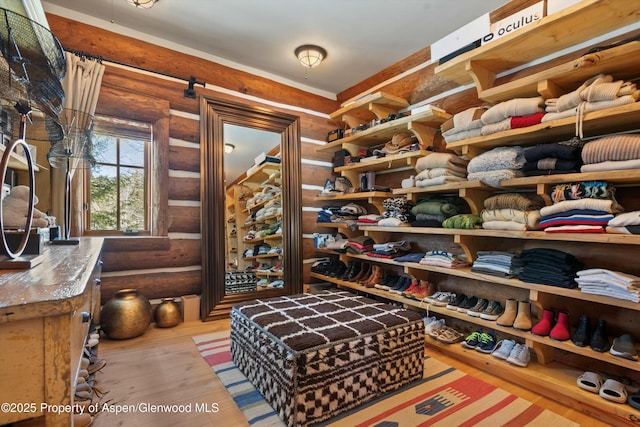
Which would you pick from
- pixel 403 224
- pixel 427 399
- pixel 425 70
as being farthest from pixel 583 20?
pixel 427 399

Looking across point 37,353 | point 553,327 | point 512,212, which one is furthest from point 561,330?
point 37,353

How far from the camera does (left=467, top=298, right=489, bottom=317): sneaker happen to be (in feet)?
6.89

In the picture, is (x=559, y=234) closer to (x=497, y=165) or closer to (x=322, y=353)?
(x=497, y=165)

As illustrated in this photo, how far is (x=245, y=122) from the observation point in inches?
127

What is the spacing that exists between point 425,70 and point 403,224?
4.88ft

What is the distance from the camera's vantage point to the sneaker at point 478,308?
210 cm

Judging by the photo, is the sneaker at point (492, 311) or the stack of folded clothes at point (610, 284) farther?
the sneaker at point (492, 311)

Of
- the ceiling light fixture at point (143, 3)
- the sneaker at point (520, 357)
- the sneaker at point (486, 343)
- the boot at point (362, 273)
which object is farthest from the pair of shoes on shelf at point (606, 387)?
the ceiling light fixture at point (143, 3)

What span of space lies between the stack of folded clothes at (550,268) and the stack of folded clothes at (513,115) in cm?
79

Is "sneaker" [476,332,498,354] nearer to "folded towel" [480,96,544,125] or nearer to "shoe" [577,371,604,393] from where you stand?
"shoe" [577,371,604,393]

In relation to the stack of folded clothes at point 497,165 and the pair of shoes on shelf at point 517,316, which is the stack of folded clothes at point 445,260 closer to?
the pair of shoes on shelf at point 517,316

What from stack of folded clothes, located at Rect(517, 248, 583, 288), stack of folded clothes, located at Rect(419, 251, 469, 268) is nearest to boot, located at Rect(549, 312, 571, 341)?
stack of folded clothes, located at Rect(517, 248, 583, 288)

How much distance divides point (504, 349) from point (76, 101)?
138 inches

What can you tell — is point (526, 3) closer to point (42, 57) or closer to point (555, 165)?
point (555, 165)
